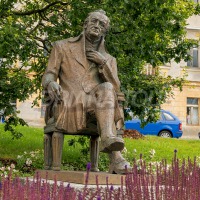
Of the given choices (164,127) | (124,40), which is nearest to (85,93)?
(124,40)

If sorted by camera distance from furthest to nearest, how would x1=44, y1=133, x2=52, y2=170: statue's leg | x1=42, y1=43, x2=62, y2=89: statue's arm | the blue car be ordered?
the blue car, x1=42, y1=43, x2=62, y2=89: statue's arm, x1=44, y1=133, x2=52, y2=170: statue's leg

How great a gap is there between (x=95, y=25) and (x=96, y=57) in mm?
362

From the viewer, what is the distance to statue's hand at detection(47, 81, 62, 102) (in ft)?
19.1

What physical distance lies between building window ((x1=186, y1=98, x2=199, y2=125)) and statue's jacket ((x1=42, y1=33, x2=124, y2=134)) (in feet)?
101

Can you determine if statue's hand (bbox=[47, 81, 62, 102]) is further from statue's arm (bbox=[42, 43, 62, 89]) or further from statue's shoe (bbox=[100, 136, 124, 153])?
statue's shoe (bbox=[100, 136, 124, 153])

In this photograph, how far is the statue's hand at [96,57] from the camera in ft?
20.1

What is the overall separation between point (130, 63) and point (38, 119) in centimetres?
2126

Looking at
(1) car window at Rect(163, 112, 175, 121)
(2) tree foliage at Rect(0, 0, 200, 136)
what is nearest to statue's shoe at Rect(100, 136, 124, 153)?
(2) tree foliage at Rect(0, 0, 200, 136)

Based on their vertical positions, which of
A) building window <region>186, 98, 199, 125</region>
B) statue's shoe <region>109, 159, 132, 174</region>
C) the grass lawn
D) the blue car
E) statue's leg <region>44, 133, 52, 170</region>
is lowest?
statue's shoe <region>109, 159, 132, 174</region>

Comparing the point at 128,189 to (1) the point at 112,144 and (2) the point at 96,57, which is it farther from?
(2) the point at 96,57

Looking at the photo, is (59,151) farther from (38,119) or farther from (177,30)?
(38,119)

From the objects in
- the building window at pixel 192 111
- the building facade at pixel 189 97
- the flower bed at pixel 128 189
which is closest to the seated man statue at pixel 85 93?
the flower bed at pixel 128 189

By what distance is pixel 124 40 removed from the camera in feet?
37.0

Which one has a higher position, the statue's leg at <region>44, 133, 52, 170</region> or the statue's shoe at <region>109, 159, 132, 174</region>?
the statue's leg at <region>44, 133, 52, 170</region>
